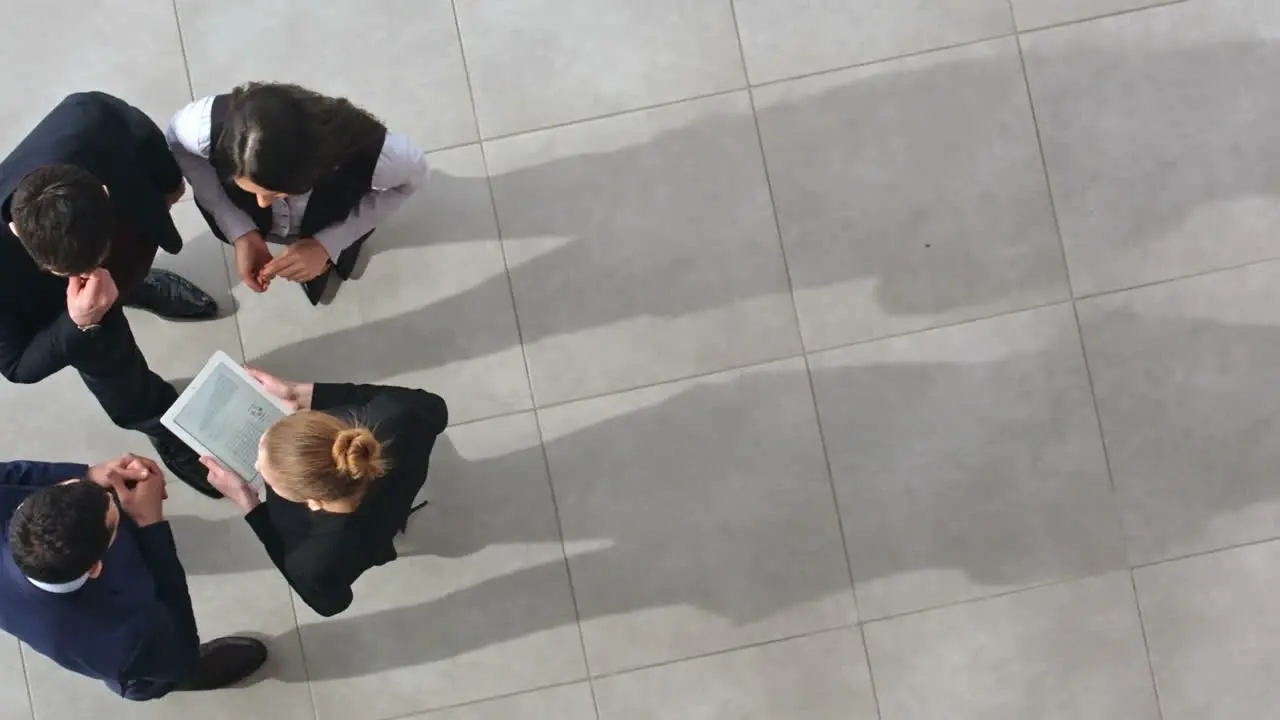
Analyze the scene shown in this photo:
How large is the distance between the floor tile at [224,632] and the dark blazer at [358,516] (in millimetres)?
799

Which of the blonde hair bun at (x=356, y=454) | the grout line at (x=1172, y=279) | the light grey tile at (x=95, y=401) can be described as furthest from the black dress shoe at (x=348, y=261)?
the grout line at (x=1172, y=279)

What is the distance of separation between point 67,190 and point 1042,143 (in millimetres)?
2748

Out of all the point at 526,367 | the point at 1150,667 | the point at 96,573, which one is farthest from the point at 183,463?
the point at 1150,667

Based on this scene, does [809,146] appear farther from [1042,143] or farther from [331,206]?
[331,206]

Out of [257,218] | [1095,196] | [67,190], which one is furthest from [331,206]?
[1095,196]

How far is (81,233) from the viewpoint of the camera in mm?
1925

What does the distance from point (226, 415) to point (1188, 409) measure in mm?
2911

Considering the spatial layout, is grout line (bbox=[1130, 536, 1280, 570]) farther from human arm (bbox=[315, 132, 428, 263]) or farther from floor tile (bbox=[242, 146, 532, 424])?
human arm (bbox=[315, 132, 428, 263])

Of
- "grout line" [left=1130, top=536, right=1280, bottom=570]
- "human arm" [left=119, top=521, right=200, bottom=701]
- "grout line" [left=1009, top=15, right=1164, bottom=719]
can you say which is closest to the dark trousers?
"human arm" [left=119, top=521, right=200, bottom=701]

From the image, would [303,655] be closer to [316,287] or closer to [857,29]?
[316,287]

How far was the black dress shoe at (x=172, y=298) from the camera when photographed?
Answer: 288cm

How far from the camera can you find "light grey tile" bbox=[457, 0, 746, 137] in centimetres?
305

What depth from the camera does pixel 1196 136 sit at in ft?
10.0

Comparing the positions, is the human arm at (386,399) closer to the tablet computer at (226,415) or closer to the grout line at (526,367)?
the tablet computer at (226,415)
